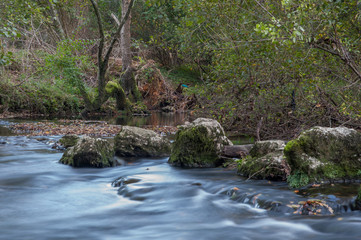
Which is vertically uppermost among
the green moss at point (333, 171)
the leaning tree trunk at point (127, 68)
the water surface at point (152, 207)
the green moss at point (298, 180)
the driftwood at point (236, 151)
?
the leaning tree trunk at point (127, 68)

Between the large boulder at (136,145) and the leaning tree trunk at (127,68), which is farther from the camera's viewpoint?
the leaning tree trunk at (127,68)

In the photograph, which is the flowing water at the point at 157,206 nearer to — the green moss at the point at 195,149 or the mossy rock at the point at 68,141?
the green moss at the point at 195,149

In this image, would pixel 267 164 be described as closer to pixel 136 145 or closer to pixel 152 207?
pixel 152 207

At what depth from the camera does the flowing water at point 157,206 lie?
477 centimetres

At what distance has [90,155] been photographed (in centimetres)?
873

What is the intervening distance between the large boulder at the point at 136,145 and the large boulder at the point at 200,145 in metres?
1.33

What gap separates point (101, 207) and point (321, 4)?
6.28 metres

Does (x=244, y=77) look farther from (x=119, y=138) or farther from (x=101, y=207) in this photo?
(x=101, y=207)

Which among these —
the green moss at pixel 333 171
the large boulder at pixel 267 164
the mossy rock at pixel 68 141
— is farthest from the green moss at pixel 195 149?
the mossy rock at pixel 68 141

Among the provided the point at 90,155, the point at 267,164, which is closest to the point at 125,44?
the point at 90,155

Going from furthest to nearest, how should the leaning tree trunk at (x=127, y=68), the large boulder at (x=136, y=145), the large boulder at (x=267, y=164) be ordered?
the leaning tree trunk at (x=127, y=68), the large boulder at (x=136, y=145), the large boulder at (x=267, y=164)

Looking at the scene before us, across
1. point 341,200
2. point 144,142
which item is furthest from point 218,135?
point 341,200

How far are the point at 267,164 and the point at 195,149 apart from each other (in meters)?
2.11

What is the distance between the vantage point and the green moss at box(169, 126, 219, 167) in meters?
8.38
